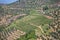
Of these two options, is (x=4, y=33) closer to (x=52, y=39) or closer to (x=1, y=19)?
A: (x=1, y=19)

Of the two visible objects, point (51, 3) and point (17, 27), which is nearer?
point (17, 27)

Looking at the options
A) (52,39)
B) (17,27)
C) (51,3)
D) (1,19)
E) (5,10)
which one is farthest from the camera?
(51,3)

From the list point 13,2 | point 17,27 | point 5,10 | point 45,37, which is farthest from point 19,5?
point 45,37

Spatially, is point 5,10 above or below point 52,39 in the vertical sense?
above

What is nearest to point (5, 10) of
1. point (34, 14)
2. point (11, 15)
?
point (11, 15)

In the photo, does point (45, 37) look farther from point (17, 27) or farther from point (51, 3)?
point (51, 3)

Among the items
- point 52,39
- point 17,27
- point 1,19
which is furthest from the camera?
point 1,19

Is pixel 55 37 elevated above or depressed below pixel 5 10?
below

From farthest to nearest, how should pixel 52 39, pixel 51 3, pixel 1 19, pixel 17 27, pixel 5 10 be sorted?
pixel 51 3 < pixel 5 10 < pixel 1 19 < pixel 17 27 < pixel 52 39

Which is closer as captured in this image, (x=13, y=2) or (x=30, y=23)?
(x=30, y=23)
